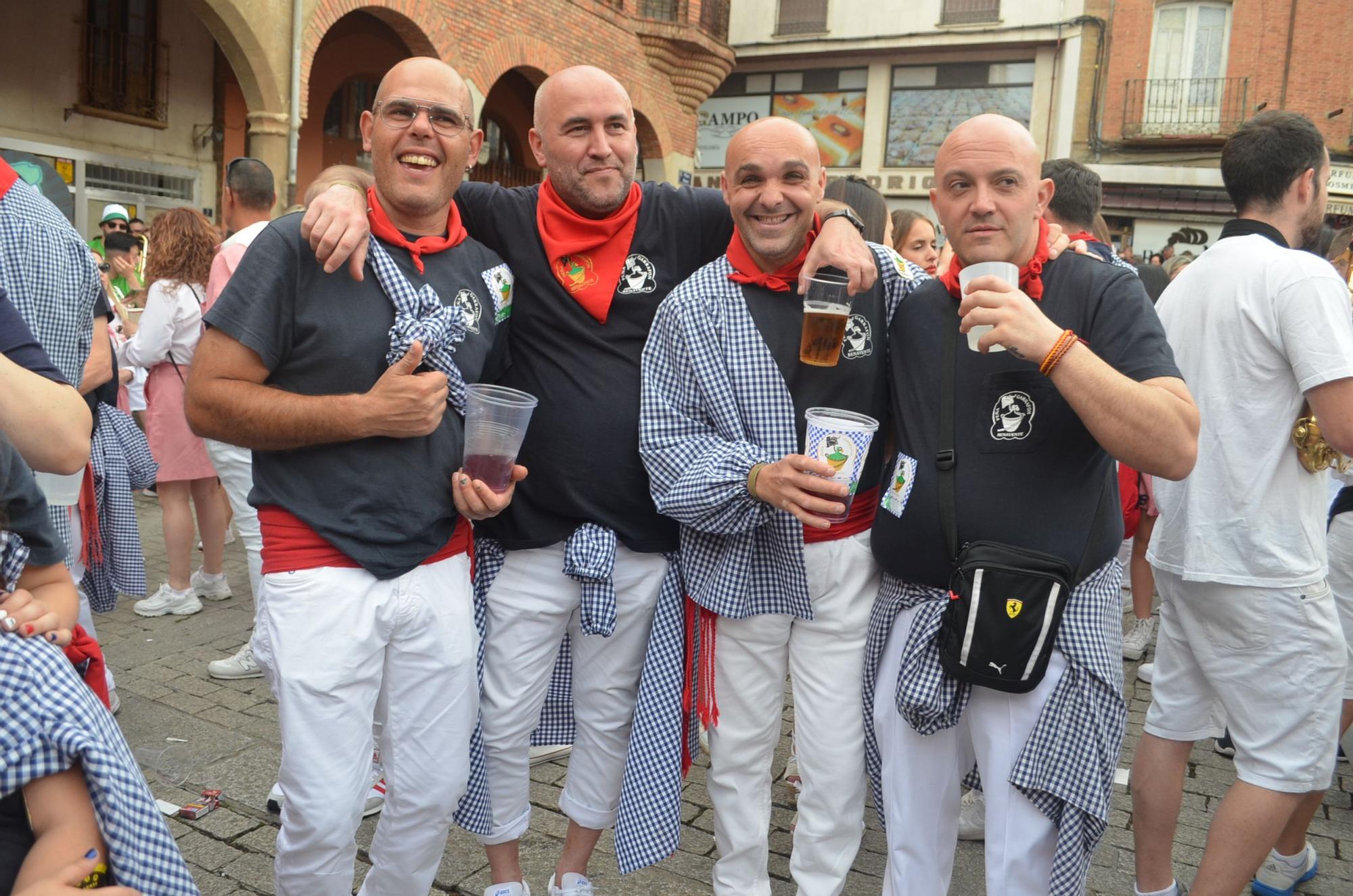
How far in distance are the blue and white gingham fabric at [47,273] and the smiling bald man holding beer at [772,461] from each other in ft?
5.82

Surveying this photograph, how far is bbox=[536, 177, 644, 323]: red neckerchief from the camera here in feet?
9.99

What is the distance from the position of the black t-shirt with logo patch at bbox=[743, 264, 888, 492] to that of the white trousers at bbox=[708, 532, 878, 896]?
0.97ft

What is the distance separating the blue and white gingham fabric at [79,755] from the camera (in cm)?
148

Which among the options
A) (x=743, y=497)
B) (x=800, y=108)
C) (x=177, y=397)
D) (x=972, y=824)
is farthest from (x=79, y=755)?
(x=800, y=108)

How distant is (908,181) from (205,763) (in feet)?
79.3

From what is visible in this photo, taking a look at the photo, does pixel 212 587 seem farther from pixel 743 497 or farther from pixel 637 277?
pixel 743 497

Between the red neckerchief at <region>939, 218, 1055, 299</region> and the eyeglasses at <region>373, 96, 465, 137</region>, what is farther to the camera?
the eyeglasses at <region>373, 96, 465, 137</region>

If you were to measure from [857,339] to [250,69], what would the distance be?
11907 millimetres

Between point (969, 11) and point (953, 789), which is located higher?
point (969, 11)

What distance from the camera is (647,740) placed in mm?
3045

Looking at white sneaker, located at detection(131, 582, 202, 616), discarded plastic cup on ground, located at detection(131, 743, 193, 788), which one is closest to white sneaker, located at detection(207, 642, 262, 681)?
discarded plastic cup on ground, located at detection(131, 743, 193, 788)

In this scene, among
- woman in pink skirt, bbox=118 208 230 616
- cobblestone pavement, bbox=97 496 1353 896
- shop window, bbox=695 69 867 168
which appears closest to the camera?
cobblestone pavement, bbox=97 496 1353 896

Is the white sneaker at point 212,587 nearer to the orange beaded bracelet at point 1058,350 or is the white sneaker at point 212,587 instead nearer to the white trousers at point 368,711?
the white trousers at point 368,711

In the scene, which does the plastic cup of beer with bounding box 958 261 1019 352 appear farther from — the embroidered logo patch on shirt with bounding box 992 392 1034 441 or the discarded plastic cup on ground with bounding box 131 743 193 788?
the discarded plastic cup on ground with bounding box 131 743 193 788
